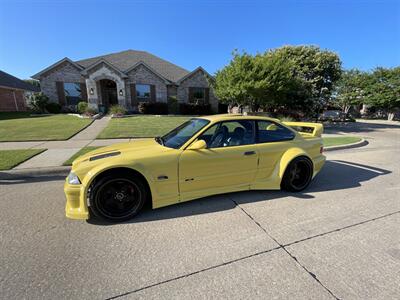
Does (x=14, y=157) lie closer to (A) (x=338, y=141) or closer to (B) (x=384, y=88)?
(A) (x=338, y=141)

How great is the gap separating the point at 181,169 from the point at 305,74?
1787 cm

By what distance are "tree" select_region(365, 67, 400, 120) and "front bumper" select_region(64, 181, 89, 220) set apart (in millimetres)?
34398

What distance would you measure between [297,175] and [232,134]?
1563 mm

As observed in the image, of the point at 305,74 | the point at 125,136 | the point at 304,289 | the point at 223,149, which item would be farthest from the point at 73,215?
the point at 305,74

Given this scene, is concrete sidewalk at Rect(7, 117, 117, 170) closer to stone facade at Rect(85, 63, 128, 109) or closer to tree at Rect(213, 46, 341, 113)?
tree at Rect(213, 46, 341, 113)

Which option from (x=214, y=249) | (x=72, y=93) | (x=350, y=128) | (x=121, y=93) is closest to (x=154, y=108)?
(x=121, y=93)

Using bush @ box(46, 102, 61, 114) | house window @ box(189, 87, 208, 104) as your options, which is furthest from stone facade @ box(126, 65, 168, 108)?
bush @ box(46, 102, 61, 114)

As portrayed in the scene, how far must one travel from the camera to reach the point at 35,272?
2055 mm

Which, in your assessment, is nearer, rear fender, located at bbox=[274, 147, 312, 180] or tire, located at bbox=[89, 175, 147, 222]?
tire, located at bbox=[89, 175, 147, 222]

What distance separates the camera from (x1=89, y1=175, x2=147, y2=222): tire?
2.88 meters

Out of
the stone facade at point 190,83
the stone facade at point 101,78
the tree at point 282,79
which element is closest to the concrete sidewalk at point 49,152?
the tree at point 282,79

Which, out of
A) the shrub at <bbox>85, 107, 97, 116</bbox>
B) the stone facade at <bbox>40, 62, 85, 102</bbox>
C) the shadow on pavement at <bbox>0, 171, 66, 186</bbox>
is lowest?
the shadow on pavement at <bbox>0, 171, 66, 186</bbox>

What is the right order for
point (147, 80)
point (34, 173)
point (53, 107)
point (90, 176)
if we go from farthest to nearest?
point (147, 80)
point (53, 107)
point (34, 173)
point (90, 176)

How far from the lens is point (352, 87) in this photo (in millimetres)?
31031
